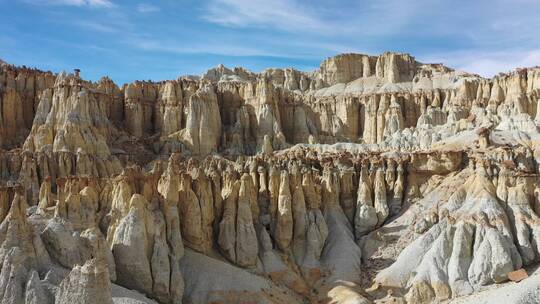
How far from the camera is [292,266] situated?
49906 millimetres

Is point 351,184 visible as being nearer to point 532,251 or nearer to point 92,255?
point 532,251

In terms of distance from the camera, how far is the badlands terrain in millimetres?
38844

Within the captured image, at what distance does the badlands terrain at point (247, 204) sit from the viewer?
1529 inches

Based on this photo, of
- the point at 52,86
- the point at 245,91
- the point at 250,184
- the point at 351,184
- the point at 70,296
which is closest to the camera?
the point at 70,296

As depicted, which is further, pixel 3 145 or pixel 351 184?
pixel 3 145

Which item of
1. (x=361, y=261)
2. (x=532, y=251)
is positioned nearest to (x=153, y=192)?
(x=361, y=261)

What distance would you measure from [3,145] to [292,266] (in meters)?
44.9

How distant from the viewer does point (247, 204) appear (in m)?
50.4

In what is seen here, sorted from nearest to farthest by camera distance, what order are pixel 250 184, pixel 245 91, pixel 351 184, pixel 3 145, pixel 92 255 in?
pixel 92 255 → pixel 250 184 → pixel 351 184 → pixel 3 145 → pixel 245 91

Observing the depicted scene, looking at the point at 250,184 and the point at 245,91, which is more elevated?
the point at 245,91

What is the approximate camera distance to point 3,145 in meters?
77.7

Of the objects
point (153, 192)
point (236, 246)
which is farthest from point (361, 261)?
point (153, 192)

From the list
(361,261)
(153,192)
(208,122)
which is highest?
(208,122)

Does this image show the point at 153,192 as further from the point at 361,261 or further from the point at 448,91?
the point at 448,91
